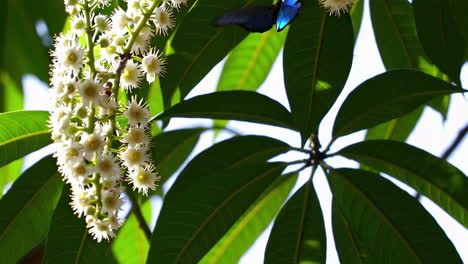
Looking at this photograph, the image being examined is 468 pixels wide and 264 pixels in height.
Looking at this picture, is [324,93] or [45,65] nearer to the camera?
[324,93]

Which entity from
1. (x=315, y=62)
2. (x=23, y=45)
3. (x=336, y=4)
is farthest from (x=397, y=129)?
(x=23, y=45)

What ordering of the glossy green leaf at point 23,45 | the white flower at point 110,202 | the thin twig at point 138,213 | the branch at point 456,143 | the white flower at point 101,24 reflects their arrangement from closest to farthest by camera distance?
the white flower at point 110,202, the white flower at point 101,24, the thin twig at point 138,213, the branch at point 456,143, the glossy green leaf at point 23,45

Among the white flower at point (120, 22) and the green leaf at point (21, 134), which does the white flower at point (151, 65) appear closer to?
the white flower at point (120, 22)

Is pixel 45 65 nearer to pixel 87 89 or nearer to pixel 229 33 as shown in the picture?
pixel 229 33

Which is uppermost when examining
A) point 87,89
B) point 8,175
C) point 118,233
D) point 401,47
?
point 401,47

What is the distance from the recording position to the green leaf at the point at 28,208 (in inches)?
63.4

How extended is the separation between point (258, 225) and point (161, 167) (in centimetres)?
30

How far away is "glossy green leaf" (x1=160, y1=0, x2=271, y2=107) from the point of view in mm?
1575

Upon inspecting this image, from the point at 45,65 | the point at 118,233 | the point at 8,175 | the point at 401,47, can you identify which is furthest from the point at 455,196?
the point at 45,65

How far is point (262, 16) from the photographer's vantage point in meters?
1.21

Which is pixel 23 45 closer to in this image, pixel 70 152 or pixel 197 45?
pixel 197 45

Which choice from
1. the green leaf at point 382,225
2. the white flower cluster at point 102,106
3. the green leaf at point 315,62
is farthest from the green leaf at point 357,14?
the white flower cluster at point 102,106

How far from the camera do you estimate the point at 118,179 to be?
4.29 feet

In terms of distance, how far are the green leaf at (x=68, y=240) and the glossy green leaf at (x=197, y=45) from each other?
33 centimetres
